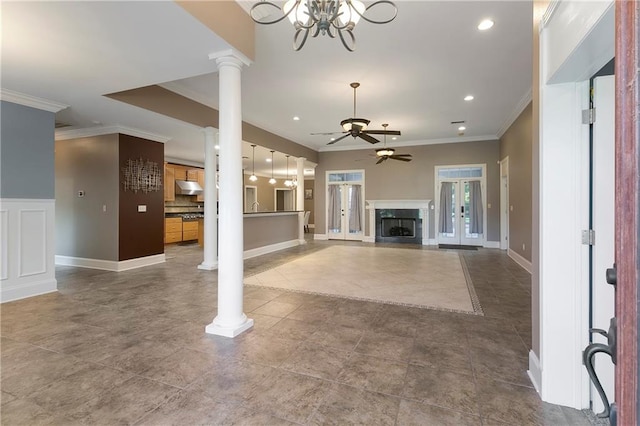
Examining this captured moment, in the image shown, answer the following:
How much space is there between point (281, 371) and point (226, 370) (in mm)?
400

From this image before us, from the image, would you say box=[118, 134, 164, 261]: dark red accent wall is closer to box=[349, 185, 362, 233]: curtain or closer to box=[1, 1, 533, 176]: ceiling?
box=[1, 1, 533, 176]: ceiling

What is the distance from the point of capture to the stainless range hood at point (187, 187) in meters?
9.70

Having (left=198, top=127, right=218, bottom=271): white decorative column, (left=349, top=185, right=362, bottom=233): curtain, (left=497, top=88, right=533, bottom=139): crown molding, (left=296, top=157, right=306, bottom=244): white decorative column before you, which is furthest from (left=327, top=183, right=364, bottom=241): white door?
(left=198, top=127, right=218, bottom=271): white decorative column

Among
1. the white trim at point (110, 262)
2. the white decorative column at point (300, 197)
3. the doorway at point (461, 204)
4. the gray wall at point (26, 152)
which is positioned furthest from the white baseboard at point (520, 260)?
the gray wall at point (26, 152)

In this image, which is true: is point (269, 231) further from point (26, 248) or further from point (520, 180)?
point (520, 180)

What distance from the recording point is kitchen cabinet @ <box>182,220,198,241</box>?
9727 millimetres

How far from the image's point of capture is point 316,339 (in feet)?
8.84

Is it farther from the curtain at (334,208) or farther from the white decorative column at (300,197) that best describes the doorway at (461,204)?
the white decorative column at (300,197)

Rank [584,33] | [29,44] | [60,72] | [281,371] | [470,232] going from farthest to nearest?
1. [470,232]
2. [60,72]
3. [29,44]
4. [281,371]
5. [584,33]

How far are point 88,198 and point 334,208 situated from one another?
644 cm

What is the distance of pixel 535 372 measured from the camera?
6.56 feet

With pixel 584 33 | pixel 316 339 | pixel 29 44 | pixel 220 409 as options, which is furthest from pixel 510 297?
pixel 29 44

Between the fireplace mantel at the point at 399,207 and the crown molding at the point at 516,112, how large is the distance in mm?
2615

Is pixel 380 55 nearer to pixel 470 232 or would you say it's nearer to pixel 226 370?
pixel 226 370
